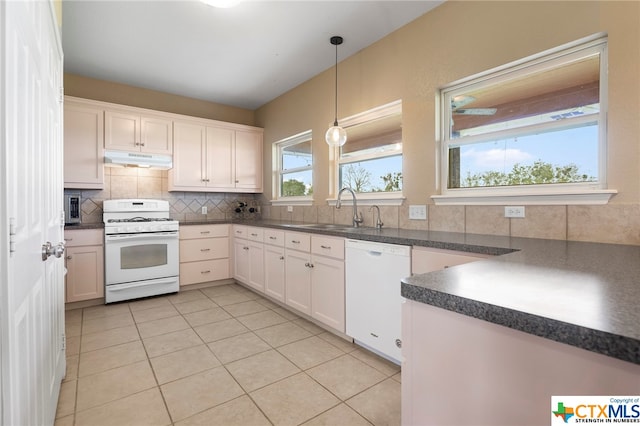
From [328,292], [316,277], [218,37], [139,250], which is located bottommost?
[328,292]

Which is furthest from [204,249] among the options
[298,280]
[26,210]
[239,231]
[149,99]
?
[26,210]

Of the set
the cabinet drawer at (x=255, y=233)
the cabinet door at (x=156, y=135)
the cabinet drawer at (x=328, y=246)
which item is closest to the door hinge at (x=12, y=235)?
the cabinet drawer at (x=328, y=246)

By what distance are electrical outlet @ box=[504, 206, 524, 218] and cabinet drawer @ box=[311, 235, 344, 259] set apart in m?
1.14

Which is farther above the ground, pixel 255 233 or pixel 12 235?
pixel 12 235

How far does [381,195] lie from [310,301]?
3.89 feet

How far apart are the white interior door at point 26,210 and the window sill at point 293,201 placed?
261 centimetres

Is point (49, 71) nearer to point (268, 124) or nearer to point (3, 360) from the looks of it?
point (3, 360)

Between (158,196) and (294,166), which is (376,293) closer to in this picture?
(294,166)

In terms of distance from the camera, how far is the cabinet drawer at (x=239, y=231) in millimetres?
3932

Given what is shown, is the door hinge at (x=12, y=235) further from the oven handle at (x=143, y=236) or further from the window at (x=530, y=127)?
the oven handle at (x=143, y=236)

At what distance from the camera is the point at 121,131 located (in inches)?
145

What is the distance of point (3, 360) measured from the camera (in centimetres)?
73

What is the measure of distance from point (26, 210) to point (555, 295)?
148 centimetres

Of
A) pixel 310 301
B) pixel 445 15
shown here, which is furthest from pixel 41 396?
pixel 445 15
